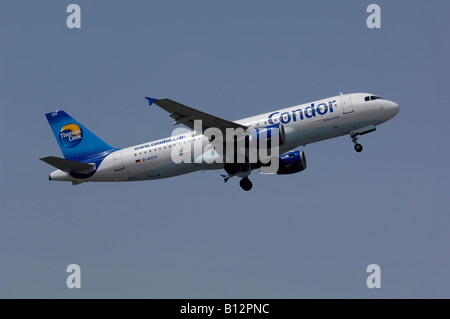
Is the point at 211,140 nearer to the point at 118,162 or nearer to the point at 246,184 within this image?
the point at 246,184

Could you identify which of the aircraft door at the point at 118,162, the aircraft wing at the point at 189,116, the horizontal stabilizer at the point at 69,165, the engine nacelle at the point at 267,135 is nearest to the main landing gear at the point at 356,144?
the engine nacelle at the point at 267,135

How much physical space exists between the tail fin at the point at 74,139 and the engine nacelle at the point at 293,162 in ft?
39.1

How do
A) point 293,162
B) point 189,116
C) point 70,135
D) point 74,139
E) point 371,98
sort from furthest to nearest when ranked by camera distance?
1. point 70,135
2. point 74,139
3. point 293,162
4. point 371,98
5. point 189,116

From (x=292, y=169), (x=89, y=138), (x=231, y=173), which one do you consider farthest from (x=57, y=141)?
(x=292, y=169)

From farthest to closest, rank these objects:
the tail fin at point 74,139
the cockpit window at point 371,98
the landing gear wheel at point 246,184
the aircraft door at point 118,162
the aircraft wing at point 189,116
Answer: the tail fin at point 74,139 < the landing gear wheel at point 246,184 < the aircraft door at point 118,162 < the cockpit window at point 371,98 < the aircraft wing at point 189,116

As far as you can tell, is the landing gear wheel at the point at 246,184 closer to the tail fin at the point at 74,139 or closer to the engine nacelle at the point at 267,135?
the engine nacelle at the point at 267,135

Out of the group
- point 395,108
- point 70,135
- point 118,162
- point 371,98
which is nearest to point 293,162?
point 371,98

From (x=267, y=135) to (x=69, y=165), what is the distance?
45.8 feet

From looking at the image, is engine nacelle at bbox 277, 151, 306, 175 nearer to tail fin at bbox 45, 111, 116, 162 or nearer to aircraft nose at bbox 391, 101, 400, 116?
aircraft nose at bbox 391, 101, 400, 116

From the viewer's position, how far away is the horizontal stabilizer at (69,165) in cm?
5238

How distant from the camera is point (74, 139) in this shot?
55656 millimetres

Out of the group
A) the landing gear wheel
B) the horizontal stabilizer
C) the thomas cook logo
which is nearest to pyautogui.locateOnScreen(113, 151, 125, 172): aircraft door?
the horizontal stabilizer

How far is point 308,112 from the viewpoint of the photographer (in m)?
50.2

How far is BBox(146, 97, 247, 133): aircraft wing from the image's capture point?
1820 inches
